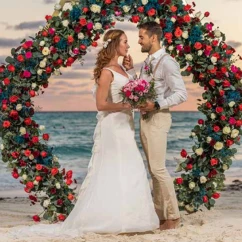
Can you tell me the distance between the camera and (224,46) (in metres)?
8.28

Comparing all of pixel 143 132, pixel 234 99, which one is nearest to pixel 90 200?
pixel 143 132

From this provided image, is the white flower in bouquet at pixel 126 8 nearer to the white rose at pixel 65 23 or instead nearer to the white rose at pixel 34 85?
the white rose at pixel 65 23

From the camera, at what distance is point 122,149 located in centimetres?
725

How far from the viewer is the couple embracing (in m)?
7.15

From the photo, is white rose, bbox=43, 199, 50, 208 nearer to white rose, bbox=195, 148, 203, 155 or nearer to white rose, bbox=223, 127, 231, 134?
white rose, bbox=195, 148, 203, 155

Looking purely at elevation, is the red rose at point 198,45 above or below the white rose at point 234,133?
above

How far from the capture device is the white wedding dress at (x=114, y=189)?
716 cm

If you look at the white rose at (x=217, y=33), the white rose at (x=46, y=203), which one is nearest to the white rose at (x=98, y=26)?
the white rose at (x=217, y=33)

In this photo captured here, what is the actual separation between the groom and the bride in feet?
0.51

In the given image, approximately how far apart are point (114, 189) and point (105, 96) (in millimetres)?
969

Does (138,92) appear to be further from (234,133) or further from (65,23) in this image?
(234,133)

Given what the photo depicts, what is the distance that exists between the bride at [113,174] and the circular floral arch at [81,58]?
864mm

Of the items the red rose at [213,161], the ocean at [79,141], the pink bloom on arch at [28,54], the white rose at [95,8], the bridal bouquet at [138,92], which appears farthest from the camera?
the ocean at [79,141]

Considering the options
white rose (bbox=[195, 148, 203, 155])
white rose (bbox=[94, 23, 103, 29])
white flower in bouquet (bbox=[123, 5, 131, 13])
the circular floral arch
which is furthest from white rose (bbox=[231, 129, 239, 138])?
white rose (bbox=[94, 23, 103, 29])
